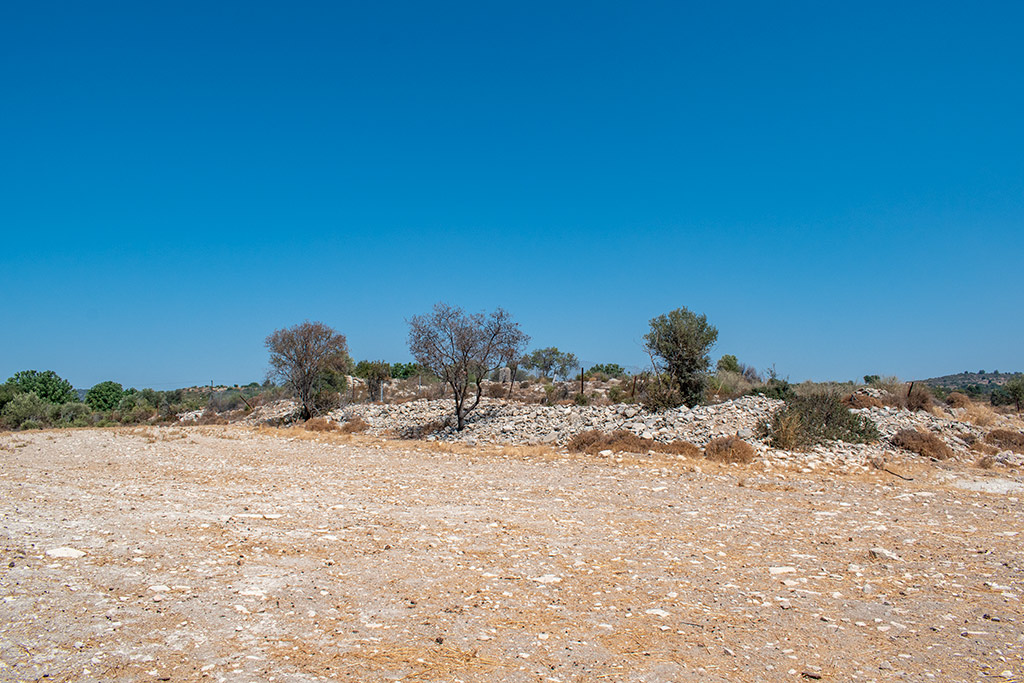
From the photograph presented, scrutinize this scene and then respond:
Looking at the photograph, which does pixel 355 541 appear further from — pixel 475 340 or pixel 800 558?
pixel 475 340

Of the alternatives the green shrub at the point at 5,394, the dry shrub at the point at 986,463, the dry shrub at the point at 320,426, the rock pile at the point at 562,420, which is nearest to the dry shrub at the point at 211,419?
the green shrub at the point at 5,394

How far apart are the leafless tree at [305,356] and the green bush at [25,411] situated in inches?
418

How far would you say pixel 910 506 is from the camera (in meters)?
10.2

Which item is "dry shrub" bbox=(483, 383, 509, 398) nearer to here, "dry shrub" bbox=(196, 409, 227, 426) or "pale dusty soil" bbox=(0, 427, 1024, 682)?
"dry shrub" bbox=(196, 409, 227, 426)

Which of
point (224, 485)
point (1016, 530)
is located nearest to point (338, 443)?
point (224, 485)

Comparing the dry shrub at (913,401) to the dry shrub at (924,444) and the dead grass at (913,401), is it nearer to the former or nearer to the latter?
the dead grass at (913,401)

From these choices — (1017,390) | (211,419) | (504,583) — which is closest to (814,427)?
(504,583)

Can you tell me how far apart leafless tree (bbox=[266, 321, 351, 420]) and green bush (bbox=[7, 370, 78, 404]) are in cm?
1264

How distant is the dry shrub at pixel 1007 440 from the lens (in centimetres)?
1733

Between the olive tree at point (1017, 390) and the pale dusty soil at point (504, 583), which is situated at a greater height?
the olive tree at point (1017, 390)

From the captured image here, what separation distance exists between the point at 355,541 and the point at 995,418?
2425cm

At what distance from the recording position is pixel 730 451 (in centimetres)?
1560

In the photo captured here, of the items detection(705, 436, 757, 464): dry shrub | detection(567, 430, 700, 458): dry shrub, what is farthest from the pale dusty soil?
Result: detection(567, 430, 700, 458): dry shrub

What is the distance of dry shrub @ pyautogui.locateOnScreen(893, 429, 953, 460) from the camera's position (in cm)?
1602
